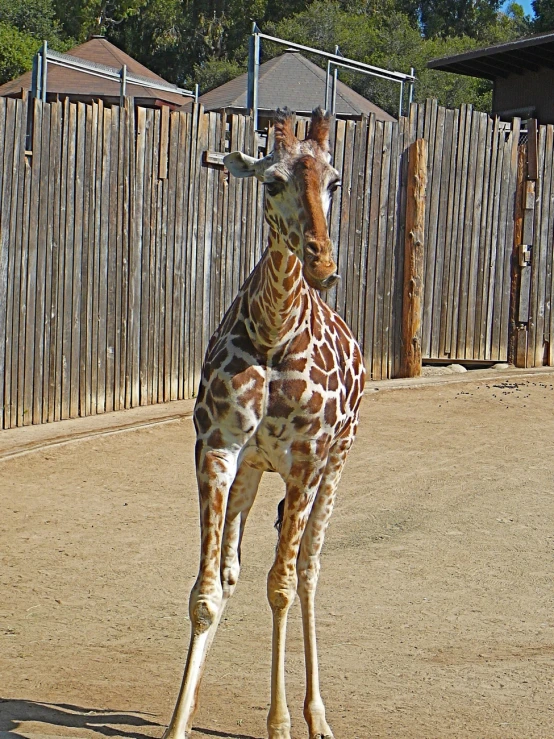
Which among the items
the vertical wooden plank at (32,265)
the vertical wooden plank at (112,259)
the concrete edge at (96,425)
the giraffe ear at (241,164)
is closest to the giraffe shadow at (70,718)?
the giraffe ear at (241,164)

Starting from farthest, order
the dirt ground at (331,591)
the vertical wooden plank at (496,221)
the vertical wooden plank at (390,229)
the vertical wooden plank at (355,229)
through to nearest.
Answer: the vertical wooden plank at (496,221), the vertical wooden plank at (390,229), the vertical wooden plank at (355,229), the dirt ground at (331,591)

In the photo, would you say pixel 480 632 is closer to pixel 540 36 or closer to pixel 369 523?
pixel 369 523

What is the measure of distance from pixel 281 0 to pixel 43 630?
2112 inches

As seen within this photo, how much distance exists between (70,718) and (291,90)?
24.3 meters

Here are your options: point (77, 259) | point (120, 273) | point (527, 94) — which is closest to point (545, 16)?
point (527, 94)

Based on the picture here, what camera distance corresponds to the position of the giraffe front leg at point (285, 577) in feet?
13.8

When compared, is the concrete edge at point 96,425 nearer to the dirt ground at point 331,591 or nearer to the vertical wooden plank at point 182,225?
the dirt ground at point 331,591

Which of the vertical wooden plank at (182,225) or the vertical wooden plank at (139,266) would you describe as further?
the vertical wooden plank at (182,225)

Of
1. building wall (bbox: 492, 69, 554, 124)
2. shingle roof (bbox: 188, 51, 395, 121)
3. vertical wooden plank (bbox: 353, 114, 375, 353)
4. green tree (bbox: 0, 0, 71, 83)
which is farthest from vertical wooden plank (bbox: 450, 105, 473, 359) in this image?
green tree (bbox: 0, 0, 71, 83)

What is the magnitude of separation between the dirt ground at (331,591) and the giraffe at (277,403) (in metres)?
0.41

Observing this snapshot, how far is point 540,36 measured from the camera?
18.8 meters

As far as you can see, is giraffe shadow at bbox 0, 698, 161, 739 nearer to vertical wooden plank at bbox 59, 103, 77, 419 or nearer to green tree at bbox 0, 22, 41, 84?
vertical wooden plank at bbox 59, 103, 77, 419

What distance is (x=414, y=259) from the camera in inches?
462

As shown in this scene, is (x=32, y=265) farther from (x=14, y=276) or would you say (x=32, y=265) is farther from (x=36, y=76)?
(x=36, y=76)
